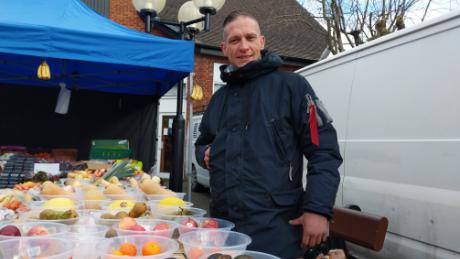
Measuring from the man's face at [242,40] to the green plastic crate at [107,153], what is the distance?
17.6ft

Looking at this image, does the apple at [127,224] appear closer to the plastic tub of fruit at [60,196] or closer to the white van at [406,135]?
the plastic tub of fruit at [60,196]

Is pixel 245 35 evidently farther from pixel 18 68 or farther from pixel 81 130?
pixel 81 130

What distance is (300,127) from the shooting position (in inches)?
75.2

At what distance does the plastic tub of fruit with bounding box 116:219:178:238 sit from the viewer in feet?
5.28

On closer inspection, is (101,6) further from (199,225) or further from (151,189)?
(199,225)

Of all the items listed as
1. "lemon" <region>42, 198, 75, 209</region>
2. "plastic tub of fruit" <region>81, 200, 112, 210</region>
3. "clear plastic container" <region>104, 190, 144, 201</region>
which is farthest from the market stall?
"lemon" <region>42, 198, 75, 209</region>

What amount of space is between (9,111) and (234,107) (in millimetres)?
6280

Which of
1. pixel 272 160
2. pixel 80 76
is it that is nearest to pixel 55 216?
pixel 272 160

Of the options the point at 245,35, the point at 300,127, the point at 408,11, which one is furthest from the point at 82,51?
the point at 408,11

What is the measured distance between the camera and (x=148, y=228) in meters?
1.74

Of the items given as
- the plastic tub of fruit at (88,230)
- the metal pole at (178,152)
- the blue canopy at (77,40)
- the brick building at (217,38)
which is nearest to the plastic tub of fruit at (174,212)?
the plastic tub of fruit at (88,230)

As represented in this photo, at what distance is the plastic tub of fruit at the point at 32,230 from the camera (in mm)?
1528

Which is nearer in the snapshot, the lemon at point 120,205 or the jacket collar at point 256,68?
the jacket collar at point 256,68

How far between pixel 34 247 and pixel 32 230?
0.22 m
